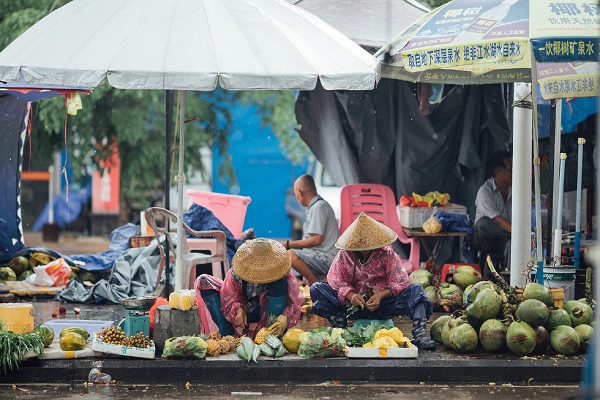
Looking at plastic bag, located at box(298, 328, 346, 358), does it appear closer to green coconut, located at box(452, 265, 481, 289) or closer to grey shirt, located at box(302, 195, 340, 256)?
green coconut, located at box(452, 265, 481, 289)

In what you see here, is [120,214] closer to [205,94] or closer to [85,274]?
[205,94]

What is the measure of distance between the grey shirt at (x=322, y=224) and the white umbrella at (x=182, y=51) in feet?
9.41

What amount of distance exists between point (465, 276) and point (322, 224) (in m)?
1.86

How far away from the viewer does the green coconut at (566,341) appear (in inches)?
321

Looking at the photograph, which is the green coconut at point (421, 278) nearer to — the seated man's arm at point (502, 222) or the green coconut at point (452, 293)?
the green coconut at point (452, 293)

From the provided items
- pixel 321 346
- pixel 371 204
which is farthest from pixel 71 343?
pixel 371 204

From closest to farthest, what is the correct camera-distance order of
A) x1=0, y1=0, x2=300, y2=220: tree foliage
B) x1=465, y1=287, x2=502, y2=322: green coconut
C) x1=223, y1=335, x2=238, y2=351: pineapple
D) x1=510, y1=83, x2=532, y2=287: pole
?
x1=223, y1=335, x2=238, y2=351: pineapple → x1=465, y1=287, x2=502, y2=322: green coconut → x1=510, y1=83, x2=532, y2=287: pole → x1=0, y1=0, x2=300, y2=220: tree foliage

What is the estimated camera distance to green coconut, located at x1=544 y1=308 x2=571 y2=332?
8.30 m

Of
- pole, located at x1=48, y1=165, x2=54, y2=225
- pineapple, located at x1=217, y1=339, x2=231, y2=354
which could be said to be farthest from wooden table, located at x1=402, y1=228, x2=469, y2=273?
pole, located at x1=48, y1=165, x2=54, y2=225

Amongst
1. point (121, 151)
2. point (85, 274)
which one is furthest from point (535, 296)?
point (121, 151)

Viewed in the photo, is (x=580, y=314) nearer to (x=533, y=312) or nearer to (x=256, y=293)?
(x=533, y=312)

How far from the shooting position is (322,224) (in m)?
11.2

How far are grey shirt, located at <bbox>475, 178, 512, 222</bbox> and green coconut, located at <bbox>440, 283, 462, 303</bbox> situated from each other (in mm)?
1609

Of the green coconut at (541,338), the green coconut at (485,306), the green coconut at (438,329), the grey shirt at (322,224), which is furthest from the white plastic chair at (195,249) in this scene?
the green coconut at (541,338)
